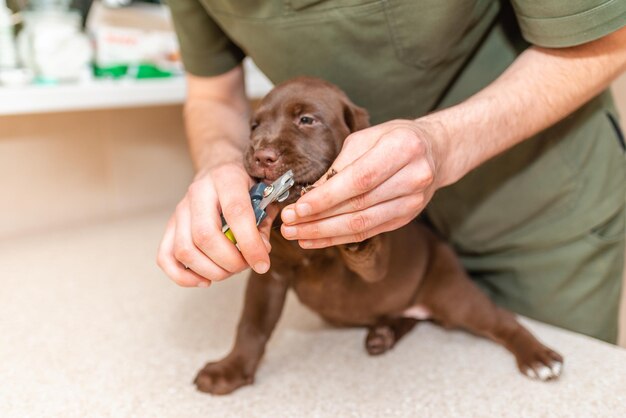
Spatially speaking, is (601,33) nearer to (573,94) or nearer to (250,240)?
(573,94)

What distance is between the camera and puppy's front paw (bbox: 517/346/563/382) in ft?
2.97

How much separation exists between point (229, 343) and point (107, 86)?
87cm

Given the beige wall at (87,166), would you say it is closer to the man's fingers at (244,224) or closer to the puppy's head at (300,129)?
the puppy's head at (300,129)

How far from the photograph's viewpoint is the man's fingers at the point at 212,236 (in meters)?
0.73

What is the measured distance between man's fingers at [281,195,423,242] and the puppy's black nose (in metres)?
0.10

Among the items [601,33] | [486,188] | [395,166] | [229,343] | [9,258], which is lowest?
[9,258]

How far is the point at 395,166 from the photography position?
69 centimetres

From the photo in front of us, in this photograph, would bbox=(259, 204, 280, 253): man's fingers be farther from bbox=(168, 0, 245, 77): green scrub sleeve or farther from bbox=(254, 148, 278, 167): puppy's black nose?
bbox=(168, 0, 245, 77): green scrub sleeve

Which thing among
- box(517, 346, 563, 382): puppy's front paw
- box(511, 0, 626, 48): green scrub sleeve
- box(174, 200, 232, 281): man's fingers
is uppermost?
box(511, 0, 626, 48): green scrub sleeve

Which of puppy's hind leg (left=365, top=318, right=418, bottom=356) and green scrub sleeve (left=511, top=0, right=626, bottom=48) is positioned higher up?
green scrub sleeve (left=511, top=0, right=626, bottom=48)

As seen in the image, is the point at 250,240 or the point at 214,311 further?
the point at 214,311

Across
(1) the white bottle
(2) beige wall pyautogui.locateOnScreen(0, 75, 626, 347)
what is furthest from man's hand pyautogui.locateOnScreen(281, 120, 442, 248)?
(2) beige wall pyautogui.locateOnScreen(0, 75, 626, 347)

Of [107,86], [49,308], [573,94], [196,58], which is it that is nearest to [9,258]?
[49,308]

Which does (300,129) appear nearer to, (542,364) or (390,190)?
(390,190)
